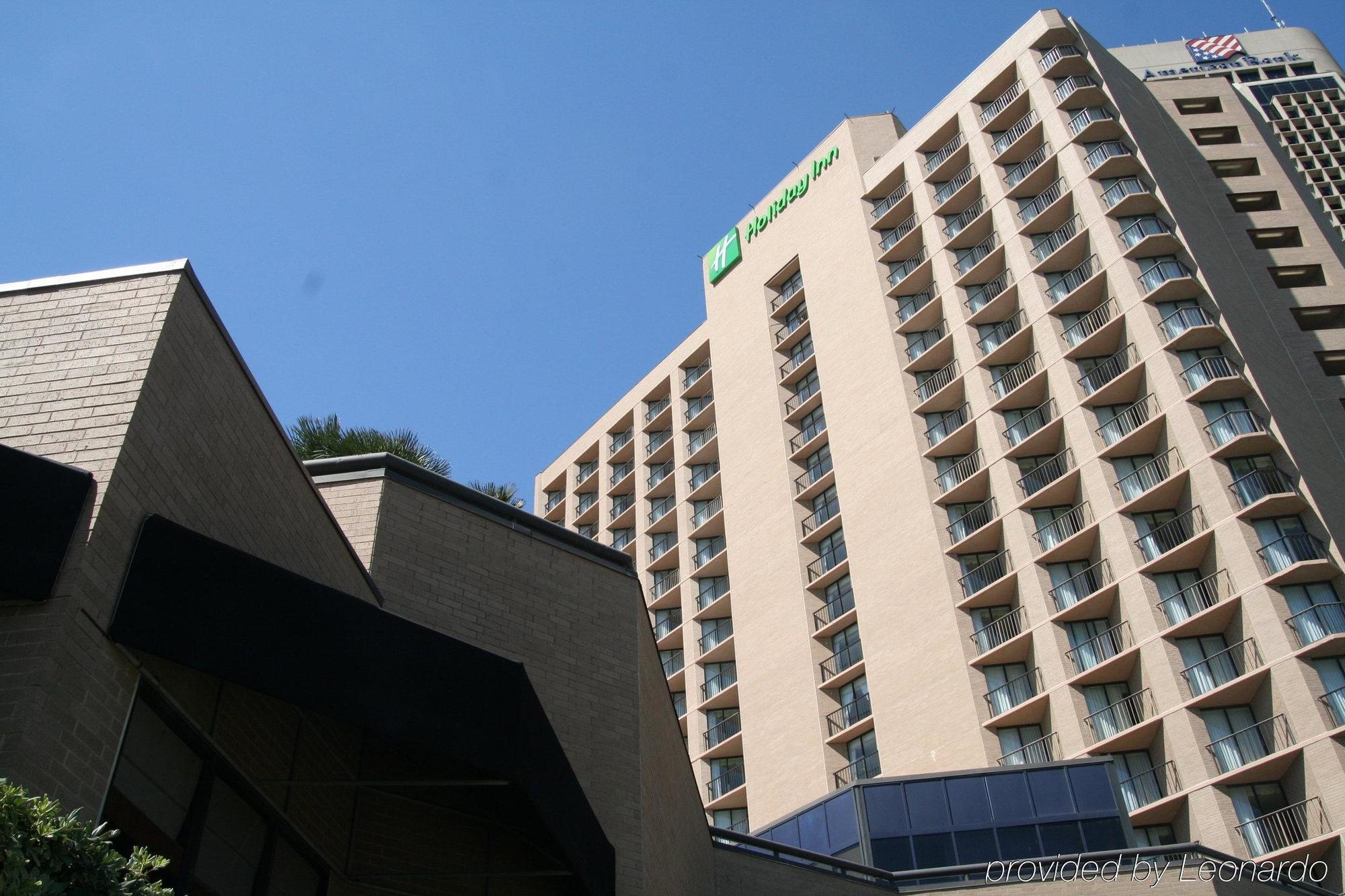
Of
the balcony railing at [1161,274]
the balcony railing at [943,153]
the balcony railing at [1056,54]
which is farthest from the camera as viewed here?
the balcony railing at [943,153]

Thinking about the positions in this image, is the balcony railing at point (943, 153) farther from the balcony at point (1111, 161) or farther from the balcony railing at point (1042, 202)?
the balcony at point (1111, 161)

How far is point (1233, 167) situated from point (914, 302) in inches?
770

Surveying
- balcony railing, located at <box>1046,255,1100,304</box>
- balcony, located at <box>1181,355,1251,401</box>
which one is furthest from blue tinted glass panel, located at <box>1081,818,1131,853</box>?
balcony railing, located at <box>1046,255,1100,304</box>

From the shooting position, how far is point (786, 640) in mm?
50719

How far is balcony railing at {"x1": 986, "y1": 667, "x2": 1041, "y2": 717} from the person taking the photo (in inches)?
1620

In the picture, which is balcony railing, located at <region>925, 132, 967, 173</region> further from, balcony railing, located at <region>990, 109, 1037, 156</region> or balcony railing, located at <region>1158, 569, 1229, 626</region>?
balcony railing, located at <region>1158, 569, 1229, 626</region>

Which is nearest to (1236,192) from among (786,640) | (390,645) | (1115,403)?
(1115,403)

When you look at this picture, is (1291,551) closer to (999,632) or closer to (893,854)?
(999,632)

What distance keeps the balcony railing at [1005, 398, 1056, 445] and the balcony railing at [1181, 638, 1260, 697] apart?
11.6m

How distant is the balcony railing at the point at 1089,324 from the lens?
46062 millimetres

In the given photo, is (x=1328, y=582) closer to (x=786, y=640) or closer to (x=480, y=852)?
(x=786, y=640)

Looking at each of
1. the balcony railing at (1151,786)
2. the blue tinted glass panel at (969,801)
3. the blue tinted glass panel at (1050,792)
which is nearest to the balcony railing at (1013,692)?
the balcony railing at (1151,786)

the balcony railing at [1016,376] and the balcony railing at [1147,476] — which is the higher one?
the balcony railing at [1016,376]

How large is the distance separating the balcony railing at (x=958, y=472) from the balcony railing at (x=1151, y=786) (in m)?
13.9
